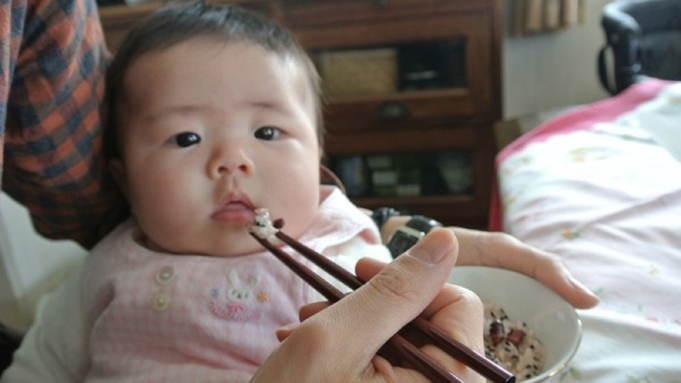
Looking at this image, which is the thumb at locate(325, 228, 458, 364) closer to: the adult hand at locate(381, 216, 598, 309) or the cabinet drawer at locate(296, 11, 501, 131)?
the adult hand at locate(381, 216, 598, 309)

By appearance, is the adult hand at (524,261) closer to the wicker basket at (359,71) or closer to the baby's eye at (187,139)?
the baby's eye at (187,139)

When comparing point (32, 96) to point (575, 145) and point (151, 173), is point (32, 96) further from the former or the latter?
point (575, 145)

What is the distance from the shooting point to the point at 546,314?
0.61 metres

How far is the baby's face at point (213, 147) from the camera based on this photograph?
28.4 inches

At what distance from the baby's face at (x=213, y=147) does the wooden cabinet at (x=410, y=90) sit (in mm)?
1271

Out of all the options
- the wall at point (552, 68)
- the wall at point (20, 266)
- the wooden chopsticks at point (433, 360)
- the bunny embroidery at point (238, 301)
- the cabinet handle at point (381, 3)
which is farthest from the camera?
the wall at point (552, 68)

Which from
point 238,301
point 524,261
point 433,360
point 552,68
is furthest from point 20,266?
point 552,68

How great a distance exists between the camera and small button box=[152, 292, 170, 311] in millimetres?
682

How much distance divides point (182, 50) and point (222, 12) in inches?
4.6

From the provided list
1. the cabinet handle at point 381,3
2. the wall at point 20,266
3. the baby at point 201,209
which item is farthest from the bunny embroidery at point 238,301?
the cabinet handle at point 381,3

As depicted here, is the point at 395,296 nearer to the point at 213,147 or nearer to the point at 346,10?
the point at 213,147

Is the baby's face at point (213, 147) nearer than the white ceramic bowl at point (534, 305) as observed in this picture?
No

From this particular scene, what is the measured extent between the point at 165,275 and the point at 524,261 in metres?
0.40

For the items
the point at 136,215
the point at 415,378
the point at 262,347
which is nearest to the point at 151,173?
→ the point at 136,215
